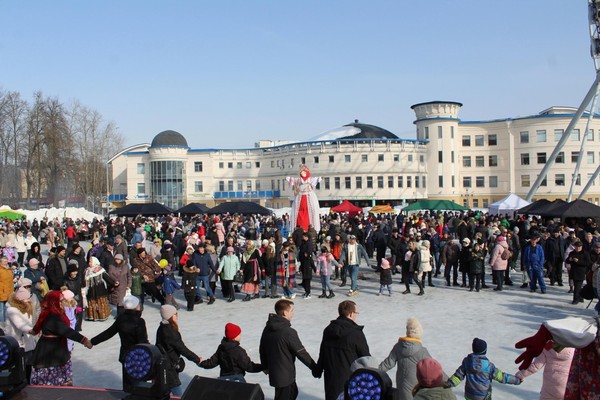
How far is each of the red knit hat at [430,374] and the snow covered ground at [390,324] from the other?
10.8ft

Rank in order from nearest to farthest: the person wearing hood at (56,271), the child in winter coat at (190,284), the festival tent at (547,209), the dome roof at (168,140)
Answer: the person wearing hood at (56,271)
the child in winter coat at (190,284)
the festival tent at (547,209)
the dome roof at (168,140)

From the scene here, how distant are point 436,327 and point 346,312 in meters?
5.49

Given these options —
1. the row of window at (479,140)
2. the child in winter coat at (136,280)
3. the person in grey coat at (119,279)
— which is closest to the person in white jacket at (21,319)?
the person in grey coat at (119,279)

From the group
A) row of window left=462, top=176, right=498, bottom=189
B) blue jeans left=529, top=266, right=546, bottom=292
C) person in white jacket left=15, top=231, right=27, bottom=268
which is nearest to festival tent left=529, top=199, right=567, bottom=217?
blue jeans left=529, top=266, right=546, bottom=292

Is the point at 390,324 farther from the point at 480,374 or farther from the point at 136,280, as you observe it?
the point at 136,280

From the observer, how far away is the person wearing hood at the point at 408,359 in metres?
4.97

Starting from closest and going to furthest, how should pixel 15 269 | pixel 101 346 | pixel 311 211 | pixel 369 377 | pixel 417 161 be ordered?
1. pixel 369 377
2. pixel 101 346
3. pixel 15 269
4. pixel 311 211
5. pixel 417 161

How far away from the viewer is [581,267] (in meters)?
11.8

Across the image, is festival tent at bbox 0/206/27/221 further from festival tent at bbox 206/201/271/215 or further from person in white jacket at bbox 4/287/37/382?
person in white jacket at bbox 4/287/37/382

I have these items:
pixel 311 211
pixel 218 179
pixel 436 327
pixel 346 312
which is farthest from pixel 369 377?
pixel 218 179

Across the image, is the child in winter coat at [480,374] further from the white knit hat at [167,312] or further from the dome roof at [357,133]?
the dome roof at [357,133]

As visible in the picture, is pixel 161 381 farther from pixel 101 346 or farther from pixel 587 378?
pixel 101 346

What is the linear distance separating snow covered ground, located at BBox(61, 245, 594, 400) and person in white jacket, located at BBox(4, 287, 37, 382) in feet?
3.23

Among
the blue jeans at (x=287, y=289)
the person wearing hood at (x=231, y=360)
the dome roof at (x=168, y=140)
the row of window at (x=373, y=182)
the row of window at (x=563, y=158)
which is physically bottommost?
the blue jeans at (x=287, y=289)
